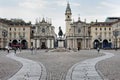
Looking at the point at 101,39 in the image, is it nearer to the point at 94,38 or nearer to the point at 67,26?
the point at 94,38

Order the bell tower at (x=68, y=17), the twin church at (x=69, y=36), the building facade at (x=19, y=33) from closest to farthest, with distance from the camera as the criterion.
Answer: the twin church at (x=69, y=36) < the building facade at (x=19, y=33) < the bell tower at (x=68, y=17)

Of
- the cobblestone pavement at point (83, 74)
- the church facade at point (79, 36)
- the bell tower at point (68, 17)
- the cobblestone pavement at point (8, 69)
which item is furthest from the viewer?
the bell tower at point (68, 17)

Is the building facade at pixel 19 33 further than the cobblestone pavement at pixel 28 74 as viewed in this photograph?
Yes

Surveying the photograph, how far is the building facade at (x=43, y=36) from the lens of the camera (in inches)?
5502

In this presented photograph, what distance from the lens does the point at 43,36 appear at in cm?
14125

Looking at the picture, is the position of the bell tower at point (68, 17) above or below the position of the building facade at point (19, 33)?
above

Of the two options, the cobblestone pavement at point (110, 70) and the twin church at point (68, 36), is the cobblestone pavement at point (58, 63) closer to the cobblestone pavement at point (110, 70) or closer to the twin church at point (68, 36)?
the cobblestone pavement at point (110, 70)

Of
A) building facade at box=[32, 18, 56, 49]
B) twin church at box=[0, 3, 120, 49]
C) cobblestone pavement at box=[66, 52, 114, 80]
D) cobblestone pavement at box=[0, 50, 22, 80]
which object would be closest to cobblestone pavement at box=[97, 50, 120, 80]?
cobblestone pavement at box=[66, 52, 114, 80]

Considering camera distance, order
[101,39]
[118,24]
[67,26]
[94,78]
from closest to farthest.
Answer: [94,78], [118,24], [101,39], [67,26]

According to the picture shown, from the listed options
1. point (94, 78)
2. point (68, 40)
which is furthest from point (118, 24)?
point (94, 78)

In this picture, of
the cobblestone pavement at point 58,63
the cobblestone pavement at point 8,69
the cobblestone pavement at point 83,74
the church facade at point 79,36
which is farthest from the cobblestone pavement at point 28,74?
the church facade at point 79,36

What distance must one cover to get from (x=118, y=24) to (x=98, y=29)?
17.2 m

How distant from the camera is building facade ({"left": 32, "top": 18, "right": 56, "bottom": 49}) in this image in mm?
139750

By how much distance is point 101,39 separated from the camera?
5477 inches
